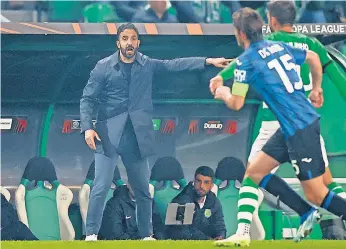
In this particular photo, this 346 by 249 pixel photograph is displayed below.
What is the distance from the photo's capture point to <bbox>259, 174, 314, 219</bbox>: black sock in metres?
8.58

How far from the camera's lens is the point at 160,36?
9641mm

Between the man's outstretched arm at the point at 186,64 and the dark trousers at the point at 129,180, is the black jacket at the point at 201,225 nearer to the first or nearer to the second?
the dark trousers at the point at 129,180

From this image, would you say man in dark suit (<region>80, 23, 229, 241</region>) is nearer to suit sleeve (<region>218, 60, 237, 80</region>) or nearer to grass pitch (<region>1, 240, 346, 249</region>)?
suit sleeve (<region>218, 60, 237, 80</region>)

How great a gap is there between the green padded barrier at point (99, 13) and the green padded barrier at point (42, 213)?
1.58 m

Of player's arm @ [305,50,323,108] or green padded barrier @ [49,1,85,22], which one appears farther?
green padded barrier @ [49,1,85,22]

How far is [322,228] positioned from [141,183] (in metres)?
1.71

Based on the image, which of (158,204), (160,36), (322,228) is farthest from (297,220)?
(160,36)

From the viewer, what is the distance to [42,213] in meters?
9.76

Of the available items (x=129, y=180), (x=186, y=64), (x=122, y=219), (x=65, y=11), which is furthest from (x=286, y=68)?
(x=122, y=219)

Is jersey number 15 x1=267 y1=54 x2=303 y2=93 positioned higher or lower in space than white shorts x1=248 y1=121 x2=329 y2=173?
higher

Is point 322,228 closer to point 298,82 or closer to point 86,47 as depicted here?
point 298,82

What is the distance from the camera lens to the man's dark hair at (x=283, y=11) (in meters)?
9.50

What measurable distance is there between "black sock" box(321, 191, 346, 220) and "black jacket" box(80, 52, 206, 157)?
1992mm

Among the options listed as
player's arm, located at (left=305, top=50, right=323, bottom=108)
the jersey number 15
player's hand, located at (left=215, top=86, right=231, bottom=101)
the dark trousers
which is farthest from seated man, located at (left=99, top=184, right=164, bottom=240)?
the jersey number 15
